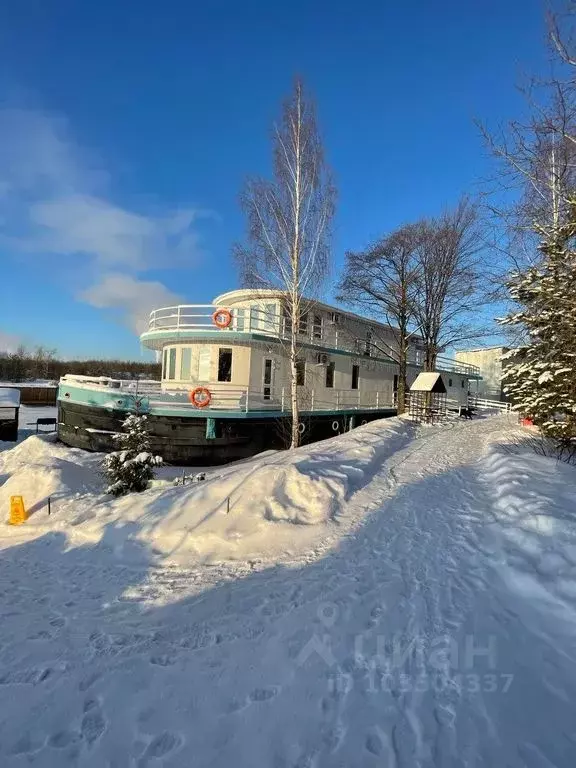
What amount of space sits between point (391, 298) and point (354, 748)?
22.3 m

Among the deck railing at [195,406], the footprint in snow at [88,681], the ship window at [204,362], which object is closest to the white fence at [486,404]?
the deck railing at [195,406]

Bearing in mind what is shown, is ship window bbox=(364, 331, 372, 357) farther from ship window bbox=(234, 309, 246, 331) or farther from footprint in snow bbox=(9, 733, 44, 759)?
footprint in snow bbox=(9, 733, 44, 759)

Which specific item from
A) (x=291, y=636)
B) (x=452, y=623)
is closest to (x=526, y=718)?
(x=452, y=623)

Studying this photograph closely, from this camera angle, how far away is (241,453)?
14.5m

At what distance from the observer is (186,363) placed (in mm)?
16016

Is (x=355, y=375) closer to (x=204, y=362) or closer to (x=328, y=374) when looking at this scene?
(x=328, y=374)

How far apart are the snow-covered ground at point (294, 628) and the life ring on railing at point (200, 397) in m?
6.60

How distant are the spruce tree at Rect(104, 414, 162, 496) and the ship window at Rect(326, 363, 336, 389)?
11.6m

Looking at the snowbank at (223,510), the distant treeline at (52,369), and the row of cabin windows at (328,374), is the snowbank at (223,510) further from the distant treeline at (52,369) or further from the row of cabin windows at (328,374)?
the distant treeline at (52,369)

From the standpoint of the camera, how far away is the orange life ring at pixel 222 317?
1498cm

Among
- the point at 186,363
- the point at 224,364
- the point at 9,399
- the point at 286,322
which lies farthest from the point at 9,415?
the point at 286,322

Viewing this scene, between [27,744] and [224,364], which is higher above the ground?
[224,364]

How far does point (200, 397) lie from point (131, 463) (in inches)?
210

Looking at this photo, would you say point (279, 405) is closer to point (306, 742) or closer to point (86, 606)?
point (86, 606)
